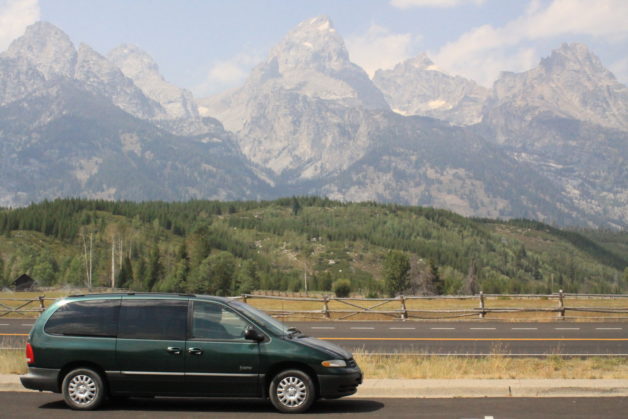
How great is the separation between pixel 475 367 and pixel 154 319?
915cm

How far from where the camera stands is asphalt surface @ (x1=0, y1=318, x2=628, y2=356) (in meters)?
25.6

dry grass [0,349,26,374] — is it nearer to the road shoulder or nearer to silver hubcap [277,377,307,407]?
silver hubcap [277,377,307,407]

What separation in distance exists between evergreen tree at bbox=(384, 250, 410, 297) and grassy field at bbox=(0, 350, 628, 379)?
13408 centimetres

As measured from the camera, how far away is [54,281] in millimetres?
150500

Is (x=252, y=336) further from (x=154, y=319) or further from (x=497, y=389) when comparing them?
(x=497, y=389)

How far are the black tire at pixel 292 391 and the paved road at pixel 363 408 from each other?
0.25 metres

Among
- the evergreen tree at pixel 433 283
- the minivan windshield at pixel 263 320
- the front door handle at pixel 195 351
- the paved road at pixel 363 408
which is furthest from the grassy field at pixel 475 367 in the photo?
the evergreen tree at pixel 433 283

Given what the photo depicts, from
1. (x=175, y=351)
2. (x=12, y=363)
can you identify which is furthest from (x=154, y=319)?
(x=12, y=363)

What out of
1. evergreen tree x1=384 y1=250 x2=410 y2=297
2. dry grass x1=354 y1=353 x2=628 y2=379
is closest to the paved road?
dry grass x1=354 y1=353 x2=628 y2=379

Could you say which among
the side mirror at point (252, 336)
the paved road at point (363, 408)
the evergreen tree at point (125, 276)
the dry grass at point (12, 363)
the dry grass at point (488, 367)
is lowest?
the paved road at point (363, 408)

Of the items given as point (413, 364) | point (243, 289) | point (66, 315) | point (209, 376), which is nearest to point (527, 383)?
point (413, 364)

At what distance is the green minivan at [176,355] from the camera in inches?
568

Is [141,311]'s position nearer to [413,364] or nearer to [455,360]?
[413,364]

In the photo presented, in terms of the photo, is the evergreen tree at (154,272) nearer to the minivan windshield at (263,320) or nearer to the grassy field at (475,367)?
the grassy field at (475,367)
